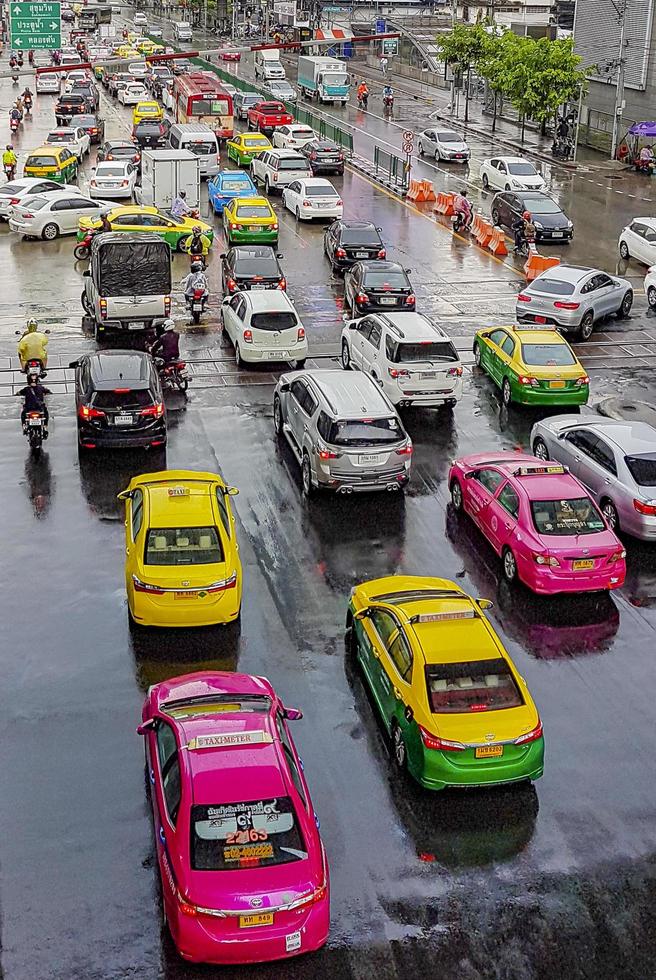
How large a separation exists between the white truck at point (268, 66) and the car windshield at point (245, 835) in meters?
83.1

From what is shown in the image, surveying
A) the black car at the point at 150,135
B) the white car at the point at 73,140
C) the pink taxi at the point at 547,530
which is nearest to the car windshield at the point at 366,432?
the pink taxi at the point at 547,530

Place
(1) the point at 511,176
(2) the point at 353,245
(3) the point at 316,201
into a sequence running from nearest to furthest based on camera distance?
(2) the point at 353,245 → (3) the point at 316,201 → (1) the point at 511,176

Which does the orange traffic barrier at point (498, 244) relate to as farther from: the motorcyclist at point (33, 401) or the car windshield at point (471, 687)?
the car windshield at point (471, 687)

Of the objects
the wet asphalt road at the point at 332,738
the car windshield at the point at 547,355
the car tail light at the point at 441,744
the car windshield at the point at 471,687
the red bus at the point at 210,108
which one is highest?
the red bus at the point at 210,108

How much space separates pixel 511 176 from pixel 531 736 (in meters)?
39.0

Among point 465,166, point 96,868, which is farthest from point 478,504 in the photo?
point 465,166

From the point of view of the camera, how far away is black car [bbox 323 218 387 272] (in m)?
36.0

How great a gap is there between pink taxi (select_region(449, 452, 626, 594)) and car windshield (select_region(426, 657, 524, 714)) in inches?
160

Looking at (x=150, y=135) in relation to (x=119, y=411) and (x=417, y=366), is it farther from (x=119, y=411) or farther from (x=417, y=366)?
(x=119, y=411)

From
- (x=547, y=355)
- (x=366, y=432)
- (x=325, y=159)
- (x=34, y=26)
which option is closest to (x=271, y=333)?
(x=547, y=355)

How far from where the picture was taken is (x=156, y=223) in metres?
37.3

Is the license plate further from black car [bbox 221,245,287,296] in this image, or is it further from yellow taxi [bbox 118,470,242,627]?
black car [bbox 221,245,287,296]

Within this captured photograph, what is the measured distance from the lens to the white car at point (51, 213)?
A: 39719mm

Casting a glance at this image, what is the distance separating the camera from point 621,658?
1596 centimetres
